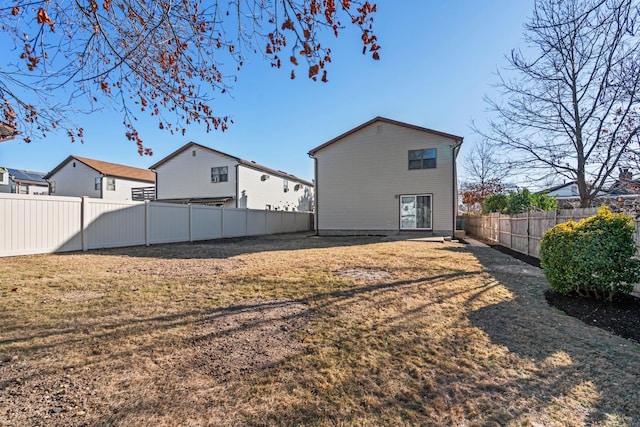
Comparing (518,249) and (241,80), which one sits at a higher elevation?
(241,80)

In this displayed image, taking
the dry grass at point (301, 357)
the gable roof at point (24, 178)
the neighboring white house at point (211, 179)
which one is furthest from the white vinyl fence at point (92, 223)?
the gable roof at point (24, 178)

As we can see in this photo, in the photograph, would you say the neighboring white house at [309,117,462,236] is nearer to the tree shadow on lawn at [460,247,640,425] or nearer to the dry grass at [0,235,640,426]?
the dry grass at [0,235,640,426]

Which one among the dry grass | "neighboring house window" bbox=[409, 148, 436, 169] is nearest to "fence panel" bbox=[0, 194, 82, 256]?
the dry grass

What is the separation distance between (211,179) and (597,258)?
21297mm

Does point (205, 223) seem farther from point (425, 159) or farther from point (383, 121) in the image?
point (425, 159)

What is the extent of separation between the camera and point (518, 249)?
11242 mm

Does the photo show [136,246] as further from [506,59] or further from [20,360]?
[506,59]

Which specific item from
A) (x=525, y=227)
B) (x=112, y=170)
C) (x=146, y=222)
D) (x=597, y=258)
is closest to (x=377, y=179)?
(x=525, y=227)

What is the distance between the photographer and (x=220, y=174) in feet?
70.2

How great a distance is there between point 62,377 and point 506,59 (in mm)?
13177

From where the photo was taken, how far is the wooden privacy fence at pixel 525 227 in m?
7.49

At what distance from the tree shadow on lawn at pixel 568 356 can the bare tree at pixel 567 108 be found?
773cm

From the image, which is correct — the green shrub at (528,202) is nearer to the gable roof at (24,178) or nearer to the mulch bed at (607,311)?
the mulch bed at (607,311)

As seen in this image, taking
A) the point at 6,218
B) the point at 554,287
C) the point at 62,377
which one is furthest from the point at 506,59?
the point at 6,218
